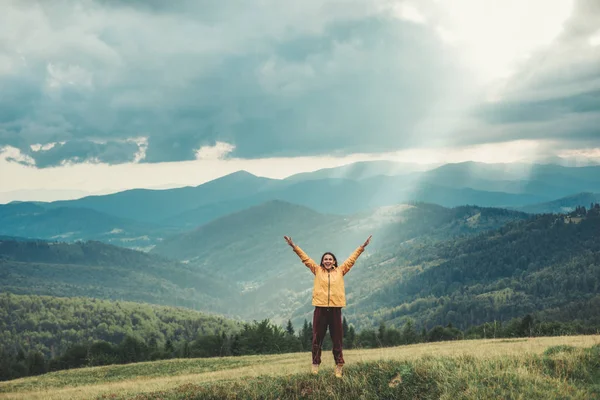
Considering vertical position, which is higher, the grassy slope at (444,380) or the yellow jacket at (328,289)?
the yellow jacket at (328,289)

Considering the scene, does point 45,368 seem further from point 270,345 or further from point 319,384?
point 319,384

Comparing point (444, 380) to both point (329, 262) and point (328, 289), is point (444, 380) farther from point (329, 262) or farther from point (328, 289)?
point (329, 262)

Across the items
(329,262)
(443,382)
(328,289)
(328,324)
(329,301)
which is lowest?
(443,382)

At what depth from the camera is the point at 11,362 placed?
105000mm

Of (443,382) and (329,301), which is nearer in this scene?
(443,382)

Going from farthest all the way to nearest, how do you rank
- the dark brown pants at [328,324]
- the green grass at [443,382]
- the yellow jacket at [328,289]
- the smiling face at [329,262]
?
the smiling face at [329,262], the dark brown pants at [328,324], the yellow jacket at [328,289], the green grass at [443,382]

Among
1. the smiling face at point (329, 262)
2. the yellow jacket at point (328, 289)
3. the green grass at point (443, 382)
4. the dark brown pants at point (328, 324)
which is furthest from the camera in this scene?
the smiling face at point (329, 262)

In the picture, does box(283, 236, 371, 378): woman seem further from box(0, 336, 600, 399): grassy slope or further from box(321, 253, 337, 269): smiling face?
box(0, 336, 600, 399): grassy slope

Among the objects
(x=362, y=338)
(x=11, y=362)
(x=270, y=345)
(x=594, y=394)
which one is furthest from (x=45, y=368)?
(x=594, y=394)

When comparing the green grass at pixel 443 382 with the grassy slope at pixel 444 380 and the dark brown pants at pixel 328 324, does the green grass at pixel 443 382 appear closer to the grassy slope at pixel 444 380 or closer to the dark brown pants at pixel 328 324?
the grassy slope at pixel 444 380

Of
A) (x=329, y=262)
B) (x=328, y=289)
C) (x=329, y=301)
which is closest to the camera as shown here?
(x=329, y=301)

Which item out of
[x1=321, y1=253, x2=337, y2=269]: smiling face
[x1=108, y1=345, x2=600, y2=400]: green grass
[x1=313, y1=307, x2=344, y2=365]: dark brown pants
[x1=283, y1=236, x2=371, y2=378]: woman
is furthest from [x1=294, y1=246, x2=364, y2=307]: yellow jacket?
[x1=108, y1=345, x2=600, y2=400]: green grass

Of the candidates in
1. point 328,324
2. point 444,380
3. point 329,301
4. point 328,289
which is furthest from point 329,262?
point 444,380

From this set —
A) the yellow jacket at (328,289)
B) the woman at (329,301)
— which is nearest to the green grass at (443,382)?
the woman at (329,301)
